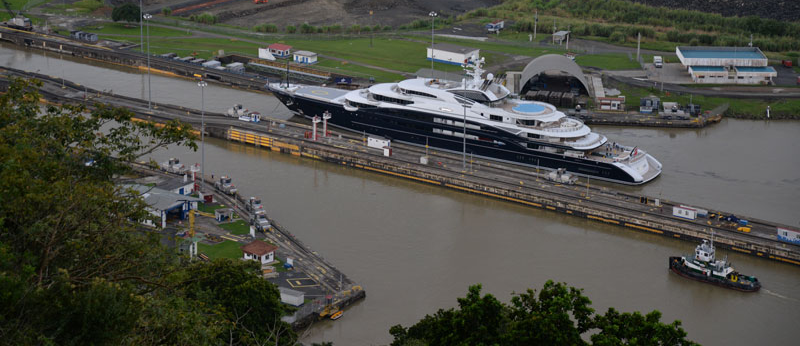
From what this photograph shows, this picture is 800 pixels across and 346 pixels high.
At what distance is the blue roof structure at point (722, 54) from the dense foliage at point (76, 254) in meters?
46.7

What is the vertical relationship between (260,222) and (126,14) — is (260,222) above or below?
below

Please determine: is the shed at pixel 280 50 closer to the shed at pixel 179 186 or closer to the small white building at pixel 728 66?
the shed at pixel 179 186

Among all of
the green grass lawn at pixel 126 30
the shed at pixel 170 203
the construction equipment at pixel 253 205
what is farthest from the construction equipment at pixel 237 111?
the green grass lawn at pixel 126 30

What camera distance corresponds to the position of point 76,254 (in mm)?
16984

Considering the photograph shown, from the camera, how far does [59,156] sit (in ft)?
66.1

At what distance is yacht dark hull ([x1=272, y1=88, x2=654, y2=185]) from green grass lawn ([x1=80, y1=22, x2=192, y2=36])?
77.3 feet

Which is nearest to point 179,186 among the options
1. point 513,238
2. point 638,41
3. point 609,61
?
point 513,238

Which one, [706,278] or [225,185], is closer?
[706,278]

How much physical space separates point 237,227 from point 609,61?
118 feet

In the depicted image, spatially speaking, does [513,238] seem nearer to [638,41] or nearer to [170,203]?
[170,203]

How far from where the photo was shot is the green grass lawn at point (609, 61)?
60.5 meters

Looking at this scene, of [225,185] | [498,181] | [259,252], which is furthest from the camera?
[498,181]

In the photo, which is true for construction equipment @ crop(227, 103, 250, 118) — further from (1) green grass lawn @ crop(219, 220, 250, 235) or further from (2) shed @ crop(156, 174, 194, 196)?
(1) green grass lawn @ crop(219, 220, 250, 235)

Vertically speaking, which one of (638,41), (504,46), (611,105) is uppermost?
(638,41)
